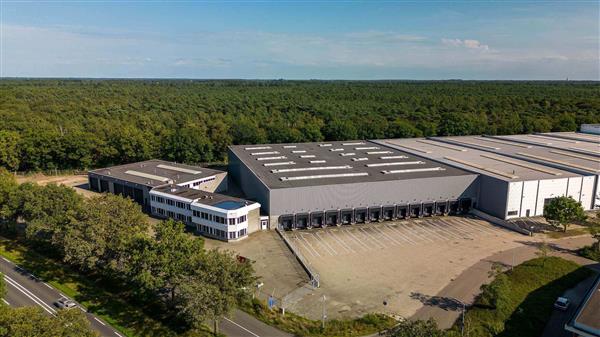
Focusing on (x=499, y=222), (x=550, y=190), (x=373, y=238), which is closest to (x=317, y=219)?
(x=373, y=238)

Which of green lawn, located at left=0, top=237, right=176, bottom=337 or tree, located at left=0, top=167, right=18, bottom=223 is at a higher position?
tree, located at left=0, top=167, right=18, bottom=223

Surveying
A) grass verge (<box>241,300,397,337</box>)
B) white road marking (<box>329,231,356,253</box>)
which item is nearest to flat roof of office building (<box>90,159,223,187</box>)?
white road marking (<box>329,231,356,253</box>)

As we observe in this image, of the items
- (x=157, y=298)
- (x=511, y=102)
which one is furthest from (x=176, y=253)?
(x=511, y=102)

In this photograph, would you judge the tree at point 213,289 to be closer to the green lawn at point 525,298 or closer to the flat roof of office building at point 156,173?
the green lawn at point 525,298

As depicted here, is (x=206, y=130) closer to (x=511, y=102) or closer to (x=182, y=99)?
(x=182, y=99)

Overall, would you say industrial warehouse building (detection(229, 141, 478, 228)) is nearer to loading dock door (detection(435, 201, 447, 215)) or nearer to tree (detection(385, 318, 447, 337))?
loading dock door (detection(435, 201, 447, 215))
